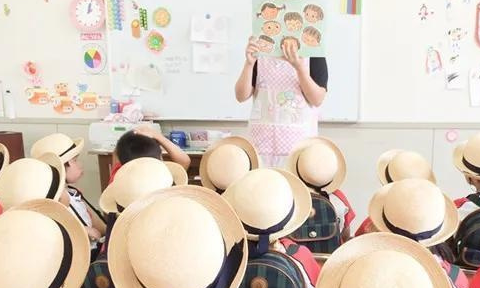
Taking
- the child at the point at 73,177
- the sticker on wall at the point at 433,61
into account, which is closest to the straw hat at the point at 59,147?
the child at the point at 73,177

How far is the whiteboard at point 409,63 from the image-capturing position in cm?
285

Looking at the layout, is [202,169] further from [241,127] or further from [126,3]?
[126,3]

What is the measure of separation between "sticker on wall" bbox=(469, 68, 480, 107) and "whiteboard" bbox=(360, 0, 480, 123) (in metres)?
0.03

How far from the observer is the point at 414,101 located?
117 inches

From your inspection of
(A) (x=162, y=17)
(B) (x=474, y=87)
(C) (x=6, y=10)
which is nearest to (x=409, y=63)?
(B) (x=474, y=87)

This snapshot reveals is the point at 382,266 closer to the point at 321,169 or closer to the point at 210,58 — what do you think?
the point at 321,169

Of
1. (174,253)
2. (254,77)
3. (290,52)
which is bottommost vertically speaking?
(174,253)

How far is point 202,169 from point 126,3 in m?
1.93

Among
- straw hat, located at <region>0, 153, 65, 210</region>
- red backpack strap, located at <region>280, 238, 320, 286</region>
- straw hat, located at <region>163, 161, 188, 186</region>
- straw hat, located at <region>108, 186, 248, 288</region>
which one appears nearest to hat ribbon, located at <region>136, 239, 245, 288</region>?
straw hat, located at <region>108, 186, 248, 288</region>

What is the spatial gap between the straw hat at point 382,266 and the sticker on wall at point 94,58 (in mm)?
3021

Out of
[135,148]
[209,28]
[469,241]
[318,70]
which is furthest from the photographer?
[209,28]

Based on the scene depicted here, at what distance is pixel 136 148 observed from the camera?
1.98 m

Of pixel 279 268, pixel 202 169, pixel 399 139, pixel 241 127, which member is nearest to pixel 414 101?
pixel 399 139

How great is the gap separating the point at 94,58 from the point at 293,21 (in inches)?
80.7
